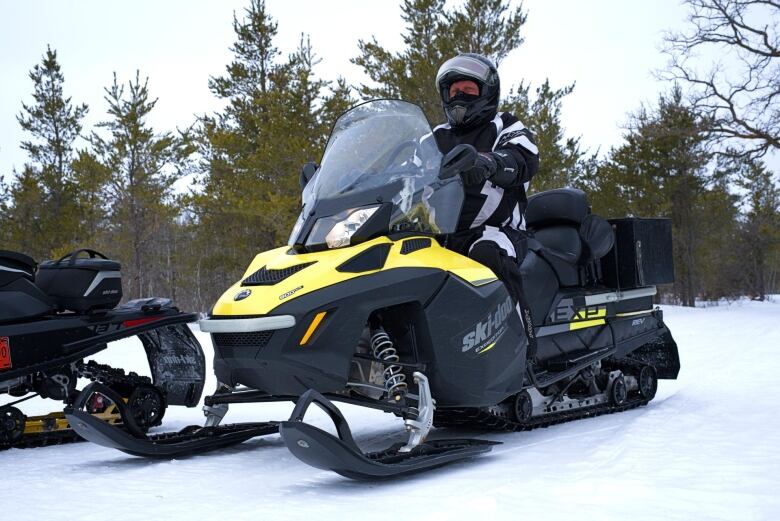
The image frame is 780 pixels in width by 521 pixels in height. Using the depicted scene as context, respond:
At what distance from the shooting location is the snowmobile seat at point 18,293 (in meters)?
4.70

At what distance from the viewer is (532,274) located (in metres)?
4.84

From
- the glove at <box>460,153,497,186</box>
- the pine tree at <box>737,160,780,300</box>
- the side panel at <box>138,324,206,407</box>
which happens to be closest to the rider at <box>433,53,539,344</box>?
the glove at <box>460,153,497,186</box>

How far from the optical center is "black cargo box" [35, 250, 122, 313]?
491cm

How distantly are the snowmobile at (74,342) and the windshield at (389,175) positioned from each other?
1.73m

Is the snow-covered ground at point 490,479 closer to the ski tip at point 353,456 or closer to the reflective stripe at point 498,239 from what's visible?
the ski tip at point 353,456

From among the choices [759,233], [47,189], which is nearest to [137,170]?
[47,189]

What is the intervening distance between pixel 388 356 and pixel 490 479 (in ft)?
2.35

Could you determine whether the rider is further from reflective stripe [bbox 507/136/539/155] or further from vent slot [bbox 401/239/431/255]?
vent slot [bbox 401/239/431/255]

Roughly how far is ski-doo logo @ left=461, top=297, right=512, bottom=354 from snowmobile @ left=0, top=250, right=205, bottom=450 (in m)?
2.16

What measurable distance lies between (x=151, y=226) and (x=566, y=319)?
22072mm

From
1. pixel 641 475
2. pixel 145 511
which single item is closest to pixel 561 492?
pixel 641 475

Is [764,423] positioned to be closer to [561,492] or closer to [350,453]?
[561,492]

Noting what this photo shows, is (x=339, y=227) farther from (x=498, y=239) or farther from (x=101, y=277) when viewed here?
(x=101, y=277)

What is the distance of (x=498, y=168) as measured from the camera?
399 centimetres
